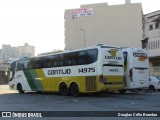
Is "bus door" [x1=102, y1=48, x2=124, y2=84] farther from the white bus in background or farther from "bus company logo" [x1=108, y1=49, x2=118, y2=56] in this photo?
the white bus in background

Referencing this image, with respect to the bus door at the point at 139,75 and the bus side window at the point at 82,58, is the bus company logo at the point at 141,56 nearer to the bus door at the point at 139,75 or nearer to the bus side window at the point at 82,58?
the bus door at the point at 139,75

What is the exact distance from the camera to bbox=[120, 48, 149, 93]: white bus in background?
26578mm

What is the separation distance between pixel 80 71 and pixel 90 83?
47.2 inches

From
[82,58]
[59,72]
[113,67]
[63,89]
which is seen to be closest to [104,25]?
[59,72]

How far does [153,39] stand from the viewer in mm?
57906

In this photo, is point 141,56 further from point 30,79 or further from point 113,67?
point 30,79

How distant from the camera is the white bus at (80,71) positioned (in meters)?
23.5

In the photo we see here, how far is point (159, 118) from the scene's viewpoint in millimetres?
11328

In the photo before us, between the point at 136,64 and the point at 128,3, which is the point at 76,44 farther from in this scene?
the point at 136,64

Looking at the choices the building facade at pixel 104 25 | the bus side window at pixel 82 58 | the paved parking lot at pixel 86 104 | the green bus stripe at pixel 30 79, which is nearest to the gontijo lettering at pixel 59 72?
the bus side window at pixel 82 58

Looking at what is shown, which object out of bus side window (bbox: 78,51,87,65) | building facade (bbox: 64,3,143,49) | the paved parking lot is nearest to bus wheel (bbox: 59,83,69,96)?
bus side window (bbox: 78,51,87,65)

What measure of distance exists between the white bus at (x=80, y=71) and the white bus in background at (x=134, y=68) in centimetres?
183

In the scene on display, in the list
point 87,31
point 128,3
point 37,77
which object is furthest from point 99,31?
point 37,77

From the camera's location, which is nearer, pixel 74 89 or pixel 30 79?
pixel 74 89
